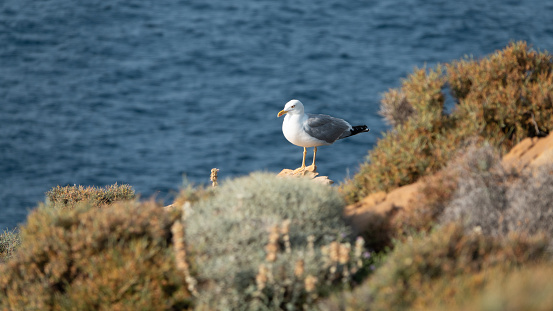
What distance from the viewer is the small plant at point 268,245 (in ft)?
23.5

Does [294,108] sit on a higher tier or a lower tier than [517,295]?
higher

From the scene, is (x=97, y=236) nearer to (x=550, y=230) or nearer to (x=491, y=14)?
(x=550, y=230)

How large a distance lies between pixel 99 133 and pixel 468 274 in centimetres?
3469

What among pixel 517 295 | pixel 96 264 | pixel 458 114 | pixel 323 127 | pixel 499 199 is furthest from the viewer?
pixel 323 127

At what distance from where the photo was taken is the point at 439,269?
677 cm

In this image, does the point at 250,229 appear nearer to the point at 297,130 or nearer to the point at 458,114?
the point at 458,114

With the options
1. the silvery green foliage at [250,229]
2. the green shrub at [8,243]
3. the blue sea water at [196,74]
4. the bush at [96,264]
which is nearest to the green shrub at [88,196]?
the green shrub at [8,243]

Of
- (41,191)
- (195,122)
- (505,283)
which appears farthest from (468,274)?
(195,122)

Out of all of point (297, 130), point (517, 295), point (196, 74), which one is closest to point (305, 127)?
point (297, 130)

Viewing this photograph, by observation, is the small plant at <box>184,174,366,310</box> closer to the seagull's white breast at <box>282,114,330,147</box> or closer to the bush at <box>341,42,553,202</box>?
the bush at <box>341,42,553,202</box>

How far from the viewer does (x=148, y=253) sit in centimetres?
788

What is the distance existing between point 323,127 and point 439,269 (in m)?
5.96

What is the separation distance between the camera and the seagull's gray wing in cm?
1228

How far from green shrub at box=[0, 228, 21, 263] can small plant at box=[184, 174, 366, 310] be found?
6.55 meters
